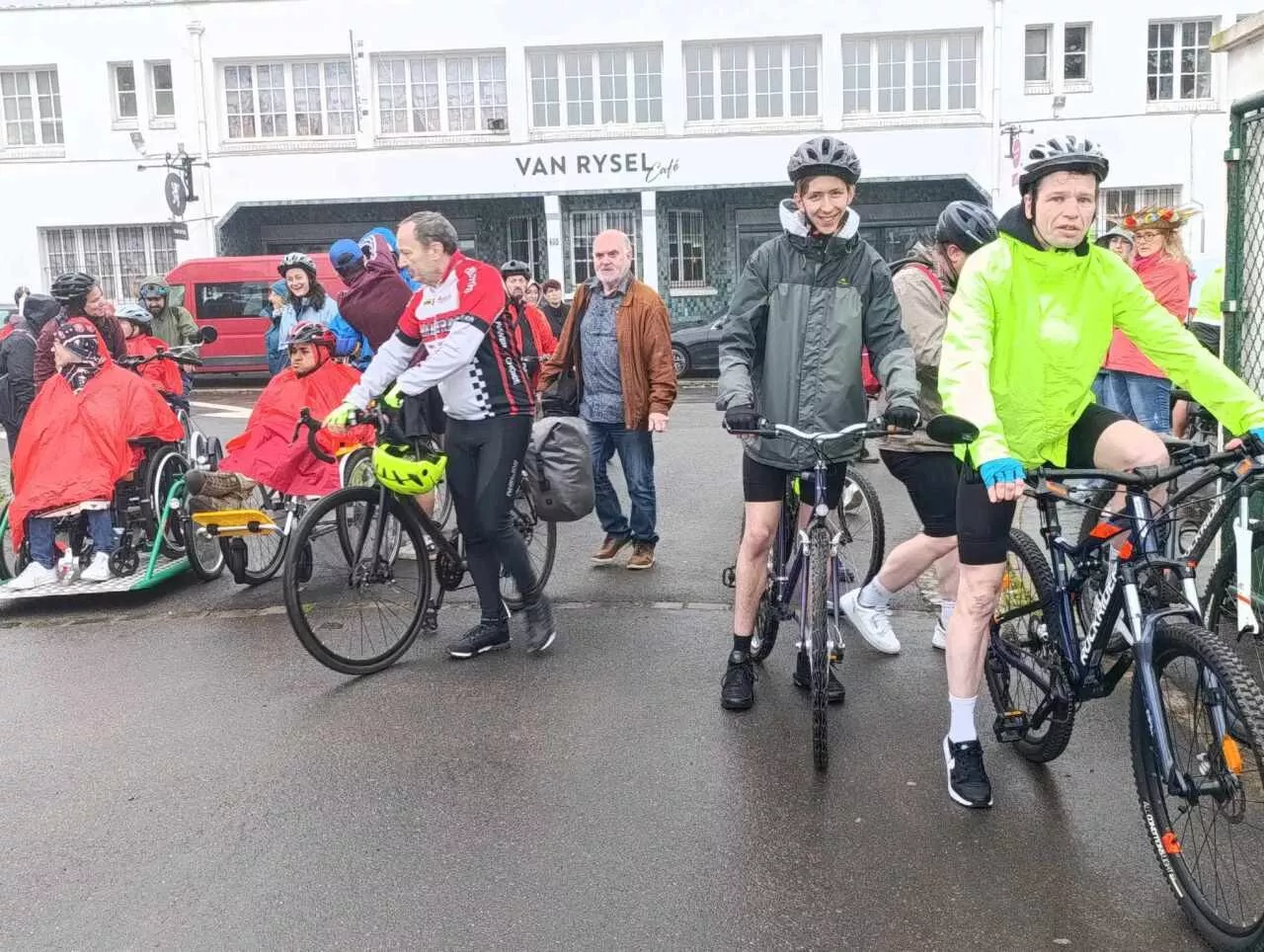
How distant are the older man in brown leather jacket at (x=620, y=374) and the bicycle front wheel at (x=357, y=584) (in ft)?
6.72

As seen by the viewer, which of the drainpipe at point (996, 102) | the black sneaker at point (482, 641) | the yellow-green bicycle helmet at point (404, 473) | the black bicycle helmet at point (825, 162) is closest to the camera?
the black bicycle helmet at point (825, 162)

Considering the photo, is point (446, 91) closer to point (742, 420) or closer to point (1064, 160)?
point (742, 420)

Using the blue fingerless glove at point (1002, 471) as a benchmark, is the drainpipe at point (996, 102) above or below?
above

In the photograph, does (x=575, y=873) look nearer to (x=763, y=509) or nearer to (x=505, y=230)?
(x=763, y=509)

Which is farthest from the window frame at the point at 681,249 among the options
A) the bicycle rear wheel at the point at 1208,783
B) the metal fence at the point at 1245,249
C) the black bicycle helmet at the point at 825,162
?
the bicycle rear wheel at the point at 1208,783

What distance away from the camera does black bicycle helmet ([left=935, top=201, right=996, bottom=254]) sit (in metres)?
4.91

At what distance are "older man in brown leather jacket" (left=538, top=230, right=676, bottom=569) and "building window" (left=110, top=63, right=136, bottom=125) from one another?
926 inches

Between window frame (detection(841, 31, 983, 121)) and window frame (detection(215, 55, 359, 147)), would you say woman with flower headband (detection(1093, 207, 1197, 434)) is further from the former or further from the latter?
window frame (detection(215, 55, 359, 147))

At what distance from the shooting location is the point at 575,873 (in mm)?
3555

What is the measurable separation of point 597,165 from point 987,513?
23.9 metres

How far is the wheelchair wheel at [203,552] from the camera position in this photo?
710 cm

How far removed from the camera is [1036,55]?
26156mm

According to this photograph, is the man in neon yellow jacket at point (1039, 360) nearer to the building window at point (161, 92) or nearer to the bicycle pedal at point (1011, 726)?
the bicycle pedal at point (1011, 726)

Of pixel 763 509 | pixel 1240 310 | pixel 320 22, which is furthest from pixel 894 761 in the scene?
pixel 320 22
